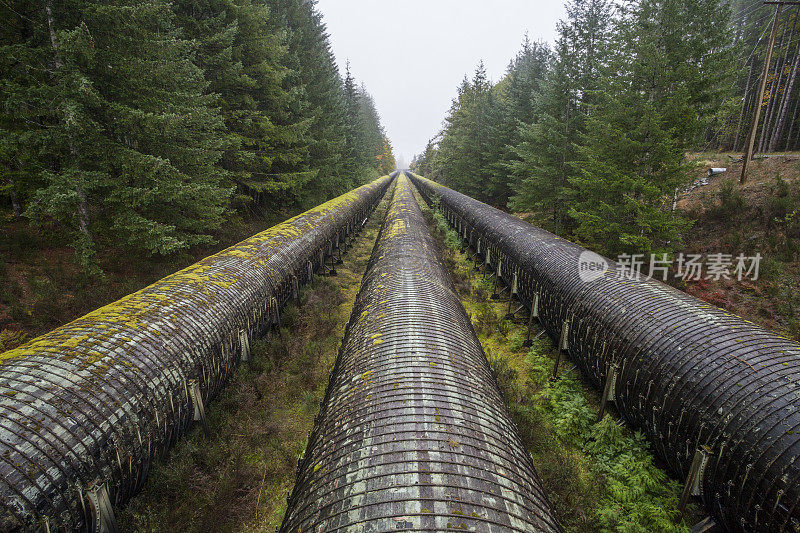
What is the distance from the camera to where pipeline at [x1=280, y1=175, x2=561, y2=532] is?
7.20ft

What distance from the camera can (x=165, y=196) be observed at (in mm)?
7840

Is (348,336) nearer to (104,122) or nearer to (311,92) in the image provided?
(104,122)

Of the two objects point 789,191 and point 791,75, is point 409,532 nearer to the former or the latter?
point 789,191

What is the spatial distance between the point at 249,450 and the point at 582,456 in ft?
18.1

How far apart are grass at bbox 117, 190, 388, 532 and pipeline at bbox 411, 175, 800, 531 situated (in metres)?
5.40

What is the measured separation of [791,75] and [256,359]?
3931cm

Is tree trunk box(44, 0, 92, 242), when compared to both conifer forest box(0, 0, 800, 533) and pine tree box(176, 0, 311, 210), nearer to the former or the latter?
conifer forest box(0, 0, 800, 533)

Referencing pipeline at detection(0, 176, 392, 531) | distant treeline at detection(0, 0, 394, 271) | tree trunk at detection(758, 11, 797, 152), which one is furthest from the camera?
tree trunk at detection(758, 11, 797, 152)

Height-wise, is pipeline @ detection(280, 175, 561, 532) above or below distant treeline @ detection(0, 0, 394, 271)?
below

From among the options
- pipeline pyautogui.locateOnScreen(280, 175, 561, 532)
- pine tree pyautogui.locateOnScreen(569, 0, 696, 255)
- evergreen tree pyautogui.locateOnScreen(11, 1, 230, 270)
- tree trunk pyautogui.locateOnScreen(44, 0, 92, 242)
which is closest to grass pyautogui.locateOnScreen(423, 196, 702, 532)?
pipeline pyautogui.locateOnScreen(280, 175, 561, 532)

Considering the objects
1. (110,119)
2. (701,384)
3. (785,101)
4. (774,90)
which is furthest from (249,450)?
(774,90)

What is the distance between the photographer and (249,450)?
16.4ft

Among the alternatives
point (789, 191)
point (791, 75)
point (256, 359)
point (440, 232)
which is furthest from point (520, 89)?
point (256, 359)

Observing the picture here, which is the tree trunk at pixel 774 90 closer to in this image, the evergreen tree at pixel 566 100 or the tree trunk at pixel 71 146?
the evergreen tree at pixel 566 100
